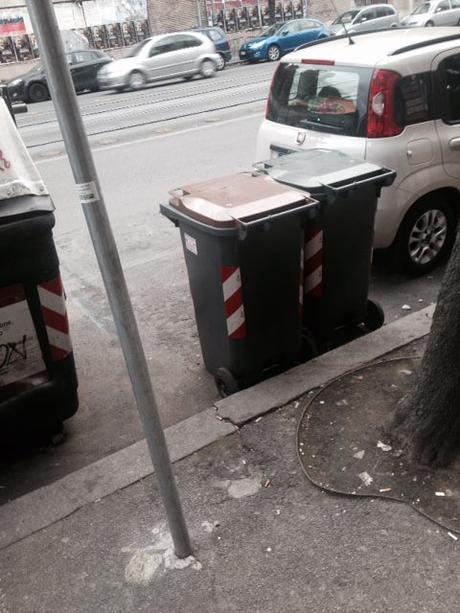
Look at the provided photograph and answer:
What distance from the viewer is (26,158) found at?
3.41 m

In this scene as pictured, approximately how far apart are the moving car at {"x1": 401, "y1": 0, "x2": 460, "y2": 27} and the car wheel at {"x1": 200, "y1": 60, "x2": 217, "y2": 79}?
1040cm

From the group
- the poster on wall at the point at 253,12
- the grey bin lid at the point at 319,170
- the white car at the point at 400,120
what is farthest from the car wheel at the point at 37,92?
the grey bin lid at the point at 319,170

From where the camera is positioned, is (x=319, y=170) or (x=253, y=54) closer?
(x=319, y=170)

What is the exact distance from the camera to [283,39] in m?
25.7

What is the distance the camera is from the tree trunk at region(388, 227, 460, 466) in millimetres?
2656

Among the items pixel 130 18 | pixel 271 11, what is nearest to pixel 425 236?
pixel 130 18

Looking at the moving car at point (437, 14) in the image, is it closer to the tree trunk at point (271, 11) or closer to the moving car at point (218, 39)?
the tree trunk at point (271, 11)

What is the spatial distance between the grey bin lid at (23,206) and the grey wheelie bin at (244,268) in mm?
849

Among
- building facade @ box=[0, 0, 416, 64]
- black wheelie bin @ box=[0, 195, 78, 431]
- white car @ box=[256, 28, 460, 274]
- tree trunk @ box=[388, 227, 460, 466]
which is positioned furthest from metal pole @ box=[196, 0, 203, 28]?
tree trunk @ box=[388, 227, 460, 466]

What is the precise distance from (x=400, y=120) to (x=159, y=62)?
1812cm

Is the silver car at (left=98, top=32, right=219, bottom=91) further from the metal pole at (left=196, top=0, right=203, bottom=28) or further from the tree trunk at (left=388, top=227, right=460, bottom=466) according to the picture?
the tree trunk at (left=388, top=227, right=460, bottom=466)

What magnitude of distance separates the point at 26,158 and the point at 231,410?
1924 mm

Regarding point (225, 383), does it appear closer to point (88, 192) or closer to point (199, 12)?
point (88, 192)

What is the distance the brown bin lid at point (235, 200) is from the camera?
332 cm
